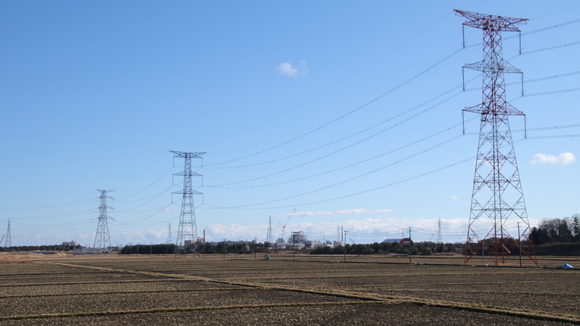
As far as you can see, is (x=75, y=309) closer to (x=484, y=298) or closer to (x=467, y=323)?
(x=467, y=323)

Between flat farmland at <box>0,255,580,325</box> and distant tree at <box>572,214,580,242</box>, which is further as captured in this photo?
distant tree at <box>572,214,580,242</box>

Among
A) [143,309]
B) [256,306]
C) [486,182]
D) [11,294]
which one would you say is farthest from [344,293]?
[486,182]

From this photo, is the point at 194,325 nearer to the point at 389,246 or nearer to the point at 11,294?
the point at 11,294

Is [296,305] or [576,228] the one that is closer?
[296,305]

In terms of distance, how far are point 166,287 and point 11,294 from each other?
828 cm

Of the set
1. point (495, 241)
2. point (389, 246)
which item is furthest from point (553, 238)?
point (495, 241)

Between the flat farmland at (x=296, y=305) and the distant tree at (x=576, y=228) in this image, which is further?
the distant tree at (x=576, y=228)

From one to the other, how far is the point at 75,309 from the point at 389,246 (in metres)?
151

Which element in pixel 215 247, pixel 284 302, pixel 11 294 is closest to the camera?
pixel 284 302

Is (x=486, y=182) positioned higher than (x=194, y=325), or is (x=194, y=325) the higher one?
(x=486, y=182)

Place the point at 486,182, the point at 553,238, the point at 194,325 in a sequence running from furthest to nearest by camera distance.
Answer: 1. the point at 553,238
2. the point at 486,182
3. the point at 194,325

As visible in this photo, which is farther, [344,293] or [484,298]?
[344,293]

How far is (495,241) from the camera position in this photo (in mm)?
59250

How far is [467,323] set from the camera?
17828mm
